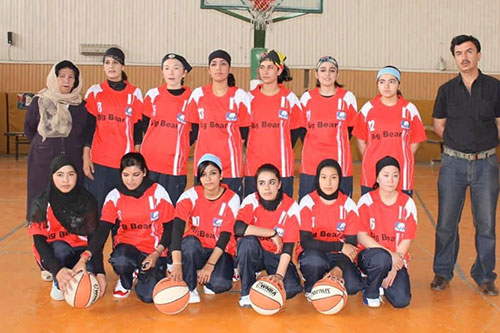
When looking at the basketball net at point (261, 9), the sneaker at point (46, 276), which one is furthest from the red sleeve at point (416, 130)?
the basketball net at point (261, 9)

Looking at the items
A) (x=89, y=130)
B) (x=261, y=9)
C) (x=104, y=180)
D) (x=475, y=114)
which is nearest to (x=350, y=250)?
(x=475, y=114)

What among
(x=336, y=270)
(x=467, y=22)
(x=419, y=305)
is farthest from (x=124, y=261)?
(x=467, y=22)

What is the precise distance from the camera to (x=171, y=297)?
405 centimetres

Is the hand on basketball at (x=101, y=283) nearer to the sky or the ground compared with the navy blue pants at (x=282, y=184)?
nearer to the ground

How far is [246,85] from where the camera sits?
17750 millimetres

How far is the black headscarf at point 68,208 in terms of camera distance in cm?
439

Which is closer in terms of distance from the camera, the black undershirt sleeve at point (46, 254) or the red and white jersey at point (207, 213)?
the black undershirt sleeve at point (46, 254)

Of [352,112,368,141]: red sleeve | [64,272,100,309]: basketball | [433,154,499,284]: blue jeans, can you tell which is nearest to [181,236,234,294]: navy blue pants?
[64,272,100,309]: basketball

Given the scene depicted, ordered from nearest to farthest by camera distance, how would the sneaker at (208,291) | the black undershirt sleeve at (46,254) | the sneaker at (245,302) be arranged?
the black undershirt sleeve at (46,254), the sneaker at (245,302), the sneaker at (208,291)

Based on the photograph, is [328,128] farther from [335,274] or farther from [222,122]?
[335,274]

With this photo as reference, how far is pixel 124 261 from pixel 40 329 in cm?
85

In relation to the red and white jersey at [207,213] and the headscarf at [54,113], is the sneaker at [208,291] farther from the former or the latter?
the headscarf at [54,113]

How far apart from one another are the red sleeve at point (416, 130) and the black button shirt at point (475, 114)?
0.41 m

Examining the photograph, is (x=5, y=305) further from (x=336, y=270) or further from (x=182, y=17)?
(x=182, y=17)
